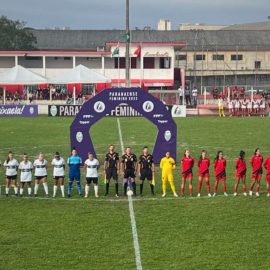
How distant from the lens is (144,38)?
9244 centimetres

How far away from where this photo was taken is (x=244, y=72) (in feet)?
257

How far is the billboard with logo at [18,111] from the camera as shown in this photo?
52.6 m

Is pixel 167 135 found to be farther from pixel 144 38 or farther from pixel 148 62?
pixel 144 38

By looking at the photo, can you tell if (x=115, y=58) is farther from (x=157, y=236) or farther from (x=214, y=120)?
(x=157, y=236)

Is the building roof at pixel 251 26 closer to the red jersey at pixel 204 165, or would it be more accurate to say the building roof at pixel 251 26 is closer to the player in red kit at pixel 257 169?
the player in red kit at pixel 257 169

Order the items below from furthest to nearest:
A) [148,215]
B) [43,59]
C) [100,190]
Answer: [43,59], [100,190], [148,215]

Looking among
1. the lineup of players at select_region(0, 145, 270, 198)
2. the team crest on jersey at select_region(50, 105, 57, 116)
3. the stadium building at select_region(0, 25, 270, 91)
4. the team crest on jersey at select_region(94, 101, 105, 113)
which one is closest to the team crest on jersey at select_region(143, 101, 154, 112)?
the team crest on jersey at select_region(94, 101, 105, 113)

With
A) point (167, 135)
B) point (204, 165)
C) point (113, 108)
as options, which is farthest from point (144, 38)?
point (204, 165)

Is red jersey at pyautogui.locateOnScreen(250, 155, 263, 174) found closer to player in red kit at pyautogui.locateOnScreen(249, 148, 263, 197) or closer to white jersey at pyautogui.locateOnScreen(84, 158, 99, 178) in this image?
player in red kit at pyautogui.locateOnScreen(249, 148, 263, 197)

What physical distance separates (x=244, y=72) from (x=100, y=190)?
191 ft

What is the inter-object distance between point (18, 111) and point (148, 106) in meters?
26.9

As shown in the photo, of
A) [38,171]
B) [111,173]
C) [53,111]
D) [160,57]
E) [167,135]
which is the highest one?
[160,57]

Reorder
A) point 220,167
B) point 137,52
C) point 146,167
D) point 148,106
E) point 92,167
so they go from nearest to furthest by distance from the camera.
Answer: point 220,167 < point 92,167 < point 146,167 < point 148,106 < point 137,52

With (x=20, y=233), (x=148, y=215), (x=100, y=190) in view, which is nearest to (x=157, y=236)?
(x=148, y=215)
